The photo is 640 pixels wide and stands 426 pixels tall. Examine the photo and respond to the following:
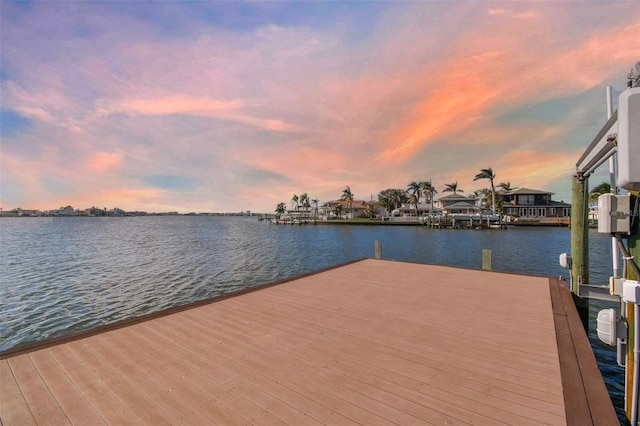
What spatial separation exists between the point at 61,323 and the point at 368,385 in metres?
12.1

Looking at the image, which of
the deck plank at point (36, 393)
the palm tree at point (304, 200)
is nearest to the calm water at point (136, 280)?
the deck plank at point (36, 393)

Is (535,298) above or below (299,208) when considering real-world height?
below

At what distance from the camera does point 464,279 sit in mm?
8008

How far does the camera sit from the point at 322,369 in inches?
132

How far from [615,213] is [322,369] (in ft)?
13.4

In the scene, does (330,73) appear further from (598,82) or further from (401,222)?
(401,222)

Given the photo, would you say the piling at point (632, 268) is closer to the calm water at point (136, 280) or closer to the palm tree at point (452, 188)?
the calm water at point (136, 280)

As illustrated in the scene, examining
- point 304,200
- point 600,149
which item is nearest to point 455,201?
→ point 304,200

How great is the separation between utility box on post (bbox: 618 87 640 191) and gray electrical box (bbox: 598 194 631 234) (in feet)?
3.23

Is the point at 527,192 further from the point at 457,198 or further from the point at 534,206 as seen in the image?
the point at 457,198

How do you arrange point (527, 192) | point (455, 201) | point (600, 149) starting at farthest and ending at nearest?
point (455, 201) → point (527, 192) → point (600, 149)

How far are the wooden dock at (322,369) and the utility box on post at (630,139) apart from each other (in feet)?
7.23

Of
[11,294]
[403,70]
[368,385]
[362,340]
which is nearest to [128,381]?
[368,385]

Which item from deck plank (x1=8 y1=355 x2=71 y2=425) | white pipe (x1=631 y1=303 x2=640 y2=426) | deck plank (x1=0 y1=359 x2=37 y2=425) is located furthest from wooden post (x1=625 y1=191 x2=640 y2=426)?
deck plank (x1=0 y1=359 x2=37 y2=425)
